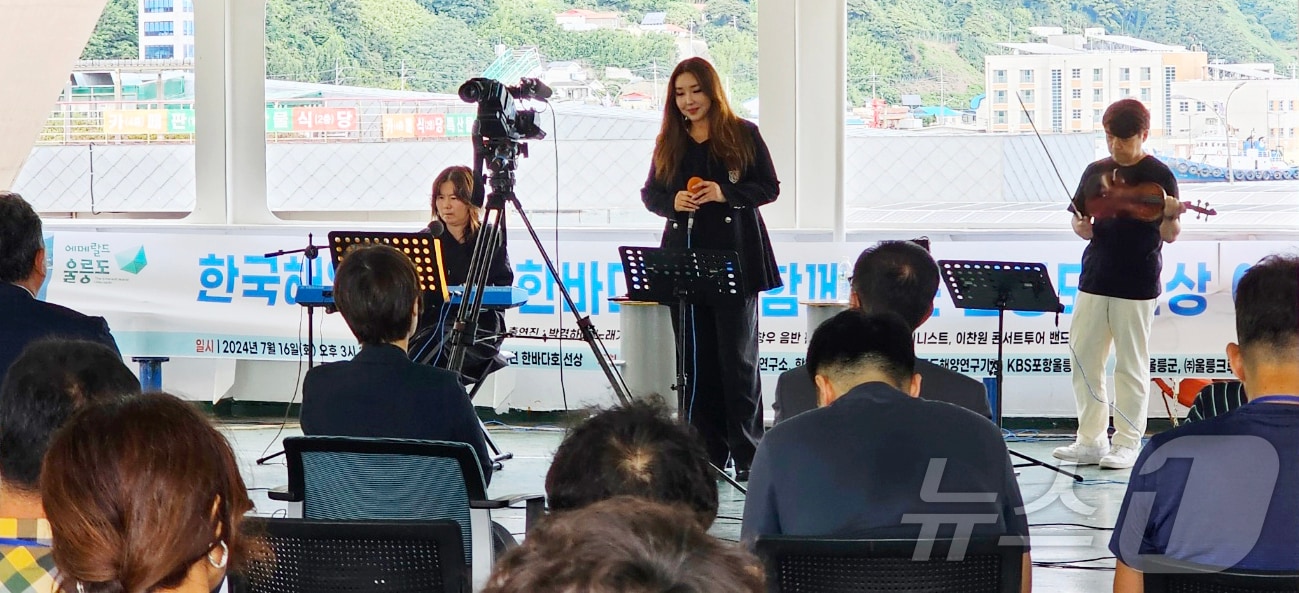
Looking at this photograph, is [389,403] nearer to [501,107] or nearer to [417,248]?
[417,248]

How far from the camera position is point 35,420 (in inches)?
75.0

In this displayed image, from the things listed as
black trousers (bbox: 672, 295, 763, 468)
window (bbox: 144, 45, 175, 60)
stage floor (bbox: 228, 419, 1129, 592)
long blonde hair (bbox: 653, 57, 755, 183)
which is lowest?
stage floor (bbox: 228, 419, 1129, 592)

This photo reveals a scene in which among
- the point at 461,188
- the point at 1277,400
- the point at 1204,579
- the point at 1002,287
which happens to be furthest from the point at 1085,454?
the point at 1204,579

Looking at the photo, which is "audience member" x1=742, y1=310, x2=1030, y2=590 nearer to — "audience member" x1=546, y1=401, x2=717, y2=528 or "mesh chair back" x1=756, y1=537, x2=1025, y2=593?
"mesh chair back" x1=756, y1=537, x2=1025, y2=593

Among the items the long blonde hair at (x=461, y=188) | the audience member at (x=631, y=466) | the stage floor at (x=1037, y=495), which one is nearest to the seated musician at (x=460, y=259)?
the long blonde hair at (x=461, y=188)

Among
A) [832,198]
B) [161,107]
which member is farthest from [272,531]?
[161,107]

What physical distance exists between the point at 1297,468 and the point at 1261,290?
317 mm

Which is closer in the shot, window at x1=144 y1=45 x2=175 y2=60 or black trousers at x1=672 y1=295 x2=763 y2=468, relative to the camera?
black trousers at x1=672 y1=295 x2=763 y2=468

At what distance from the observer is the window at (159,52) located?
7062 mm

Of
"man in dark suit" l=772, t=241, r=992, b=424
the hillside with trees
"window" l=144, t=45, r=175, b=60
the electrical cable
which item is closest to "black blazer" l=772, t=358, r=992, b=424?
"man in dark suit" l=772, t=241, r=992, b=424

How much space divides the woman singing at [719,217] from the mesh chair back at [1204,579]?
2.95 meters

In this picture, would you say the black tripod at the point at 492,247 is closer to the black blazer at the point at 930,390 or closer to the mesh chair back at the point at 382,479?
the black blazer at the point at 930,390

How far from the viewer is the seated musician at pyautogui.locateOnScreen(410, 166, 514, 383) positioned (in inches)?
203

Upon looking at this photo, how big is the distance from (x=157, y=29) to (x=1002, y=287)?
15.7 ft
